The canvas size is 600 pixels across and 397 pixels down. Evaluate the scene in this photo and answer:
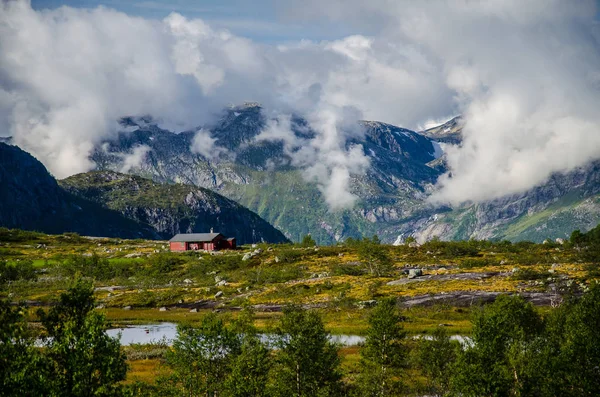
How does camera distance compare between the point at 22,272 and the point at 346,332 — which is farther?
the point at 22,272

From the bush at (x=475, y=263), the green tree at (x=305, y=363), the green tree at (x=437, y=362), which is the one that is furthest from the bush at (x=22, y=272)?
the bush at (x=475, y=263)

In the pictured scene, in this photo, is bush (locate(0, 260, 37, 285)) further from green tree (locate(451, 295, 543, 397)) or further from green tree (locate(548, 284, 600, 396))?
green tree (locate(548, 284, 600, 396))

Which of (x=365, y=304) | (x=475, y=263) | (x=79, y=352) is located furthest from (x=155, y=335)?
(x=475, y=263)

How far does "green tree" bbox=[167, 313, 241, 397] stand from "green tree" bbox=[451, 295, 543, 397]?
24260 mm

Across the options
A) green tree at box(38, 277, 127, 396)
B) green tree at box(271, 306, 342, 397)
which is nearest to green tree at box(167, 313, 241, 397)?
green tree at box(271, 306, 342, 397)

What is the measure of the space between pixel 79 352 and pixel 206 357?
1958 centimetres

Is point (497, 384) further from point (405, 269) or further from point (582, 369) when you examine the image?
point (405, 269)

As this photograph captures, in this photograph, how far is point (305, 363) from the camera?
5125cm

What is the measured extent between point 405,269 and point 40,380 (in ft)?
522

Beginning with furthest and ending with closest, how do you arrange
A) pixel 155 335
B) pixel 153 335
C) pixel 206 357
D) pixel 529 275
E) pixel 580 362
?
pixel 529 275 < pixel 153 335 < pixel 155 335 < pixel 206 357 < pixel 580 362

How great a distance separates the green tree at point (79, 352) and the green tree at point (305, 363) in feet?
Result: 56.0

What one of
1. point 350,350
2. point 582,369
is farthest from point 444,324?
point 582,369

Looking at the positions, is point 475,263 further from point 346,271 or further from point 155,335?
point 155,335

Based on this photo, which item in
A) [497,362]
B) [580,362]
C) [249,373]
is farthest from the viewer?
[580,362]
